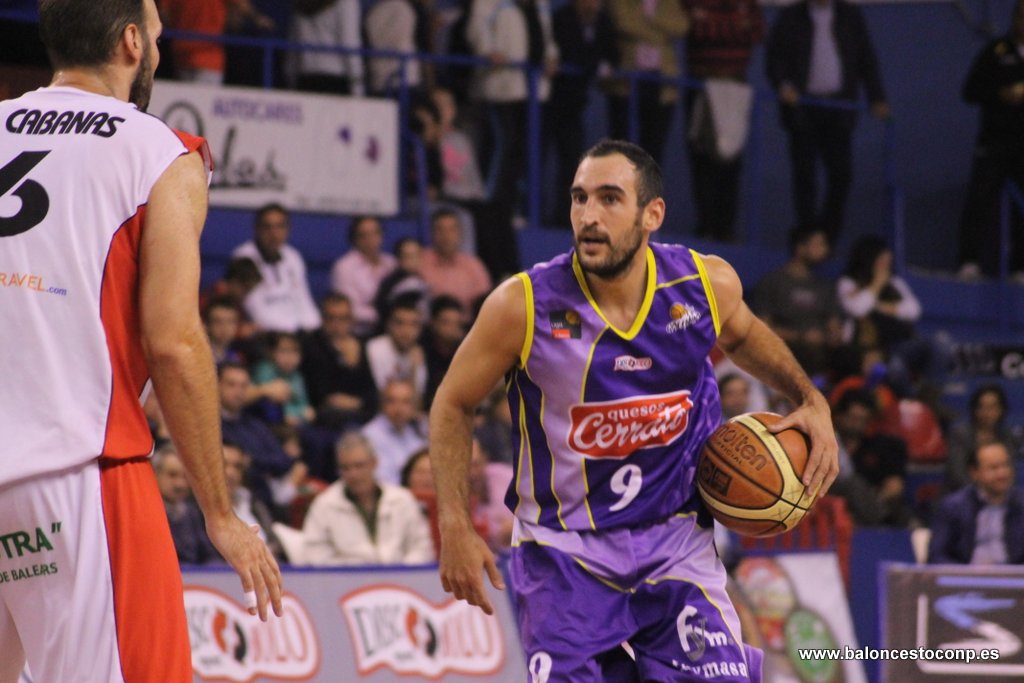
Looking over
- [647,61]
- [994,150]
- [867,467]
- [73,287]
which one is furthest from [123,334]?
[994,150]

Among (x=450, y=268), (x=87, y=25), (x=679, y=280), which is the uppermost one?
(x=87, y=25)

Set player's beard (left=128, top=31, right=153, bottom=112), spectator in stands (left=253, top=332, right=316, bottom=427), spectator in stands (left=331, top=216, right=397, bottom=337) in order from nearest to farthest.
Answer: player's beard (left=128, top=31, right=153, bottom=112) → spectator in stands (left=253, top=332, right=316, bottom=427) → spectator in stands (left=331, top=216, right=397, bottom=337)

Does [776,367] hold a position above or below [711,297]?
below

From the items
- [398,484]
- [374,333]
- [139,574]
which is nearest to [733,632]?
[139,574]

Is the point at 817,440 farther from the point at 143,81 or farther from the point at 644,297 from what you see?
the point at 143,81

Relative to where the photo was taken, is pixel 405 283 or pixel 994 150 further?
pixel 994 150

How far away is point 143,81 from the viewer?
4.05 metres

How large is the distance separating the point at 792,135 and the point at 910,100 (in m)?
3.95

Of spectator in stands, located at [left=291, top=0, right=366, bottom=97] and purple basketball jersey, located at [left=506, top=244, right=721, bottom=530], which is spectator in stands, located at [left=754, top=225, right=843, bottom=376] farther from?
purple basketball jersey, located at [left=506, top=244, right=721, bottom=530]

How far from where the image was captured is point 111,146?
3.80 m

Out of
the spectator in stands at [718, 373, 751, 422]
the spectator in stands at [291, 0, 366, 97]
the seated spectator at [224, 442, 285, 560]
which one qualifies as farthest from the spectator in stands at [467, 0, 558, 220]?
the seated spectator at [224, 442, 285, 560]

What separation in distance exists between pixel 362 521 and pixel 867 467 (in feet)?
15.8

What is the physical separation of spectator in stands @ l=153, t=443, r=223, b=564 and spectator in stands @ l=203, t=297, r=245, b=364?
65.2 inches

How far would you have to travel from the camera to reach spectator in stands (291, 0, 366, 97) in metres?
14.0
